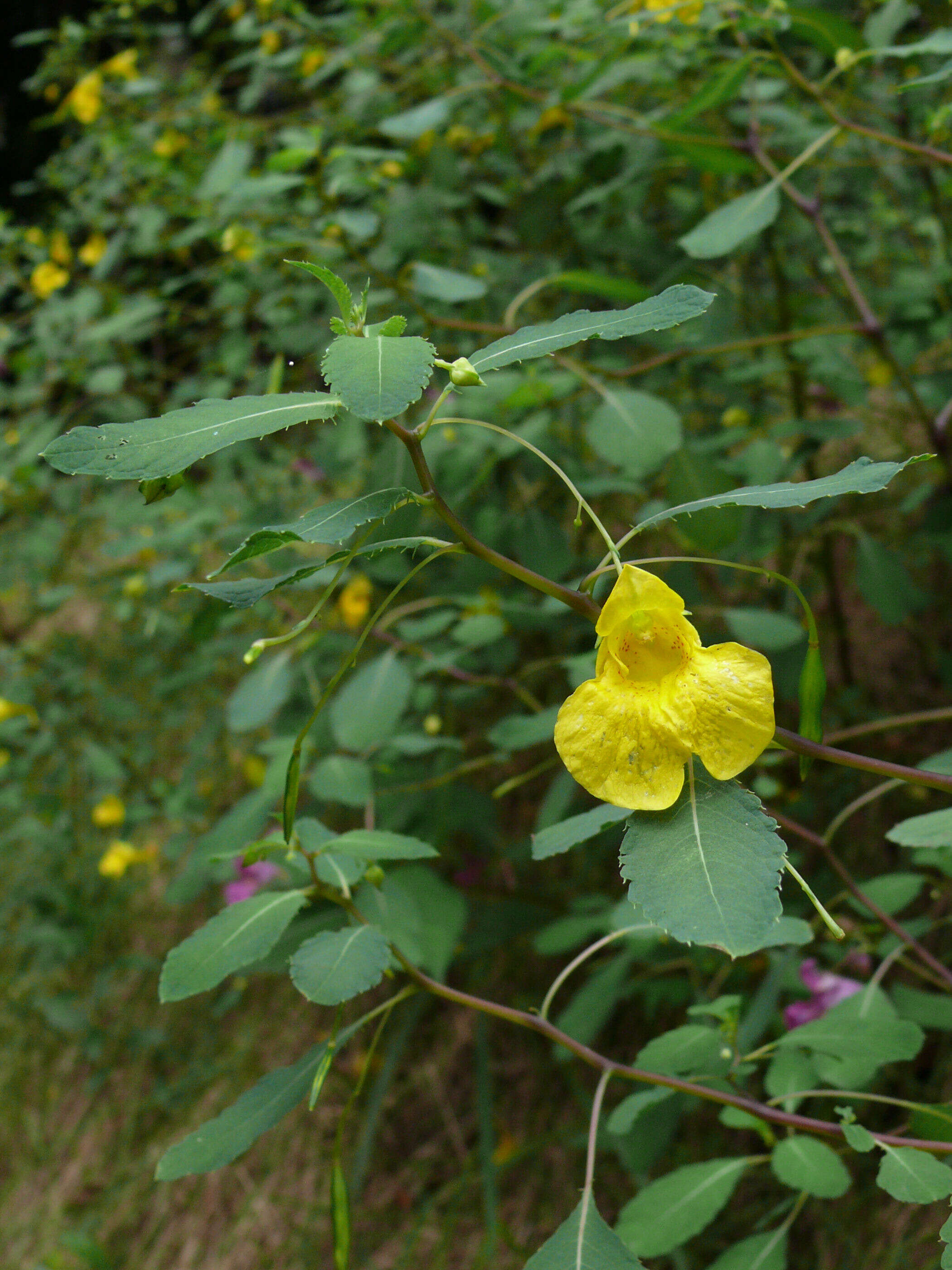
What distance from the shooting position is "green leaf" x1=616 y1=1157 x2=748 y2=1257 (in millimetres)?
670

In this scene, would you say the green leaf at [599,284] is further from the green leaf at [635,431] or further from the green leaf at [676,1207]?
the green leaf at [676,1207]

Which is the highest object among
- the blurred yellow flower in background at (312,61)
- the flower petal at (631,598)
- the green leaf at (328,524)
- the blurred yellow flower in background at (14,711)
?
the blurred yellow flower in background at (312,61)

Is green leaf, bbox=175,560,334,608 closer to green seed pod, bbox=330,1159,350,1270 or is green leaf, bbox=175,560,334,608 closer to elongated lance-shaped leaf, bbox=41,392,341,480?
elongated lance-shaped leaf, bbox=41,392,341,480

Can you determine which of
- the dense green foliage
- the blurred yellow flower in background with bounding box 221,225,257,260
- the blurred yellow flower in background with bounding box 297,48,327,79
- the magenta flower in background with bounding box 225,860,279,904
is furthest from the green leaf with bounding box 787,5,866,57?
the magenta flower in background with bounding box 225,860,279,904

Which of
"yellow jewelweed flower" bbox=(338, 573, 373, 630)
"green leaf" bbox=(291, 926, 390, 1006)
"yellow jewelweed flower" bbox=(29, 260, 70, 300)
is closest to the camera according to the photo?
"green leaf" bbox=(291, 926, 390, 1006)

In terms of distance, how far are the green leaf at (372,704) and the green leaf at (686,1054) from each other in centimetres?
47

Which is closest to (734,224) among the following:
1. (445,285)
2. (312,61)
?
(445,285)

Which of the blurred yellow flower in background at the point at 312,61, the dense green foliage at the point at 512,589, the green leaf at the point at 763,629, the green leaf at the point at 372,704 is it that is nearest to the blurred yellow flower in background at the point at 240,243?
the dense green foliage at the point at 512,589

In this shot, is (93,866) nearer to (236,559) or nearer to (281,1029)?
(281,1029)

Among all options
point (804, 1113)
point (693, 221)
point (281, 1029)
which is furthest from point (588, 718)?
point (281, 1029)

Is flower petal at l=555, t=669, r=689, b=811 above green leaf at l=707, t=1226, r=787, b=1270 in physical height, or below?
above

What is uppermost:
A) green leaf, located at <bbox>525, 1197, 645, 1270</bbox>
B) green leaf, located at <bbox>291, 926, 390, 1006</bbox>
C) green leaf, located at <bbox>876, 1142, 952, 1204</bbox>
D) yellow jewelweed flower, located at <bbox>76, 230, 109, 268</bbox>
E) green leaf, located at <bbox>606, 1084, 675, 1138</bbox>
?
green leaf, located at <bbox>291, 926, 390, 1006</bbox>

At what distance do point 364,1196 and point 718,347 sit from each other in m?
1.26

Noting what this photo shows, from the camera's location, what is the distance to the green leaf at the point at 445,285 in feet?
3.10
